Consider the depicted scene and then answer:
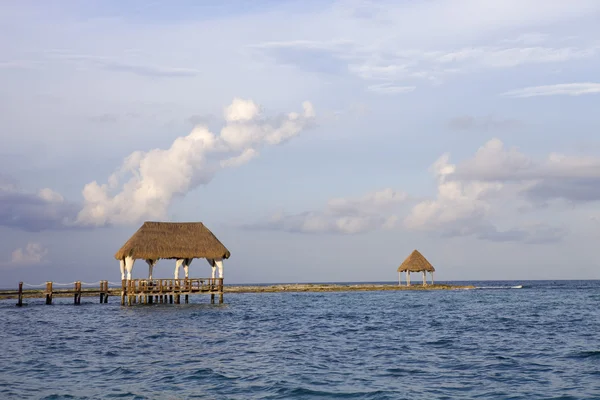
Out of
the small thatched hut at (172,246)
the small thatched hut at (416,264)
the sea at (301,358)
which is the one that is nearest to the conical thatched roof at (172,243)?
the small thatched hut at (172,246)

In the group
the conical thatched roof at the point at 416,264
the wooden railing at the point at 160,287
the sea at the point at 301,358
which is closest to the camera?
the sea at the point at 301,358

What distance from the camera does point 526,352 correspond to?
76.6 ft

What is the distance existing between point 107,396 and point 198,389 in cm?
227

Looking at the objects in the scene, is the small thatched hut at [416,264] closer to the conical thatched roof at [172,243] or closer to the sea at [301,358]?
the conical thatched roof at [172,243]

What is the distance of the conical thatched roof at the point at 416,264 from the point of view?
82.4 m

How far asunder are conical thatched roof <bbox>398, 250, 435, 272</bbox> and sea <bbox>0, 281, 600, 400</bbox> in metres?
43.6

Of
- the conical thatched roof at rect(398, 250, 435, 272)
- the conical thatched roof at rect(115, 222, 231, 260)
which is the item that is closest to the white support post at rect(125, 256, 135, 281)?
the conical thatched roof at rect(115, 222, 231, 260)

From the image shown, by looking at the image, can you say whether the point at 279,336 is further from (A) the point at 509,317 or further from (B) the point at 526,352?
(A) the point at 509,317

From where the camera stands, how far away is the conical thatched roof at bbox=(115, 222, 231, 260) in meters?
49.8

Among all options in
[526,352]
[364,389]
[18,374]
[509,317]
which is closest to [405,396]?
[364,389]

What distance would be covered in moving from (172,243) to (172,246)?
0.29 meters

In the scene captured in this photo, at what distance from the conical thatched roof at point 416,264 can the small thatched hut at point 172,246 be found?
116 ft

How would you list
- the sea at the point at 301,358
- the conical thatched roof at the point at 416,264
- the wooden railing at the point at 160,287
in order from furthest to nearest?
the conical thatched roof at the point at 416,264 → the wooden railing at the point at 160,287 → the sea at the point at 301,358

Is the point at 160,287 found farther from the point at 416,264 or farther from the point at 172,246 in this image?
the point at 416,264
